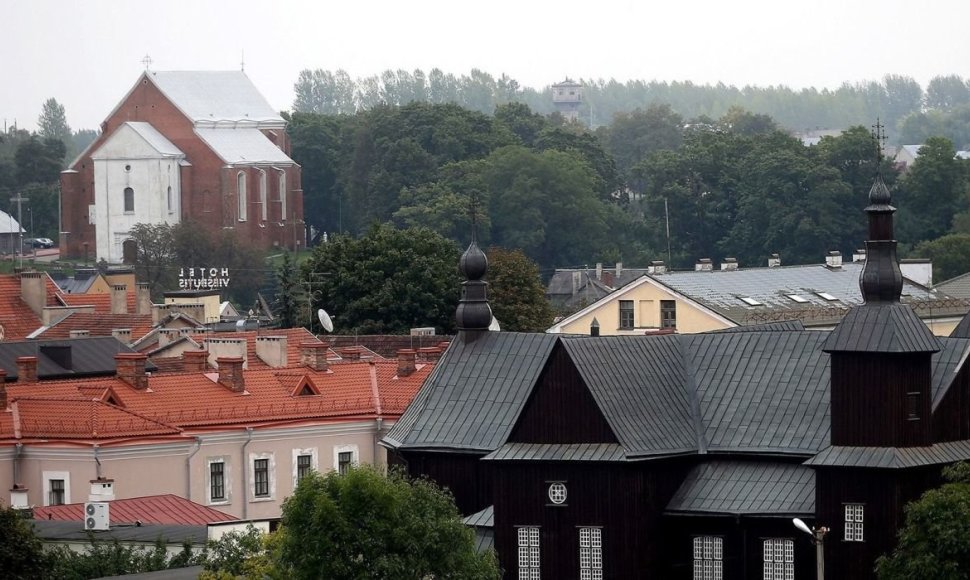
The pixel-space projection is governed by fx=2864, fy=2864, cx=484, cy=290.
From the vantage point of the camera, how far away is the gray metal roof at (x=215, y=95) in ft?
604

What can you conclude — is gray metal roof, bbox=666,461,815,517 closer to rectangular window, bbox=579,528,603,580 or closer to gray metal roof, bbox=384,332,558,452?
rectangular window, bbox=579,528,603,580

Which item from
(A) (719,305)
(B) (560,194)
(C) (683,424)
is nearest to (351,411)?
(C) (683,424)

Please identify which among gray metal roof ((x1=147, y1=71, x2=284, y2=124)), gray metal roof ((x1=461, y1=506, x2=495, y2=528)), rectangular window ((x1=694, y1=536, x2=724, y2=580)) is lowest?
rectangular window ((x1=694, y1=536, x2=724, y2=580))

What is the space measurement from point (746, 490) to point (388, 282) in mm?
43211

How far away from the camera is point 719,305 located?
304 ft

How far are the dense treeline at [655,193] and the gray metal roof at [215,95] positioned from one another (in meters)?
7.45

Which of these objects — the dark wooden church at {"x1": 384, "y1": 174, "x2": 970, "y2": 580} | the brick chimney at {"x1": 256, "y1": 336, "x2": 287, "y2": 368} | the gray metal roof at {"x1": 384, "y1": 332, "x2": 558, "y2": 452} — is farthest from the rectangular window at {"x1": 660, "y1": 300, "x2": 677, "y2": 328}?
the dark wooden church at {"x1": 384, "y1": 174, "x2": 970, "y2": 580}

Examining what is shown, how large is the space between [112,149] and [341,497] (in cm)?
13176

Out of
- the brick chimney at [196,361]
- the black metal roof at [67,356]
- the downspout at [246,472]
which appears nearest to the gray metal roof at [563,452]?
the downspout at [246,472]

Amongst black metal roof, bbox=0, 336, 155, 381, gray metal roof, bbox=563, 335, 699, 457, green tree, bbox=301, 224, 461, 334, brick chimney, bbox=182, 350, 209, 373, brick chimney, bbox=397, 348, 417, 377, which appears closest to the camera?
gray metal roof, bbox=563, 335, 699, 457

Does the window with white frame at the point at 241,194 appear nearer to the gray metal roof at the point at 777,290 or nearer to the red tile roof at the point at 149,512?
the gray metal roof at the point at 777,290

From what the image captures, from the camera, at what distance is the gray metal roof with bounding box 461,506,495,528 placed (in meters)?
56.1

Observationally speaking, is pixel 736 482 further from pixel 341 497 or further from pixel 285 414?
pixel 285 414

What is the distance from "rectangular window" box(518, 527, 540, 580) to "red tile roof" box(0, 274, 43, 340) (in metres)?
37.4
